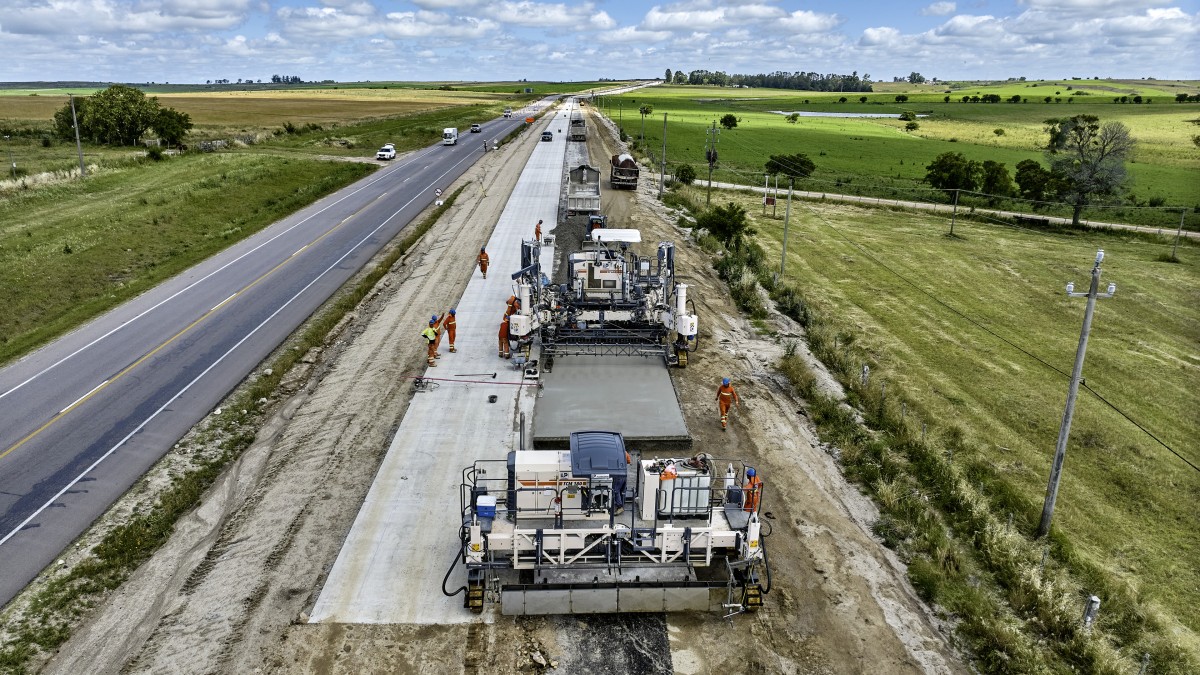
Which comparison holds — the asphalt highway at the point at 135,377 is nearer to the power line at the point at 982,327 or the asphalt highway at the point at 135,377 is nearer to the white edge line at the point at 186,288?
the white edge line at the point at 186,288

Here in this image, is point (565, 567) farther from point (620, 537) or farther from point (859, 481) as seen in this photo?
point (859, 481)

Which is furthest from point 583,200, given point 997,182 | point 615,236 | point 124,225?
point 997,182

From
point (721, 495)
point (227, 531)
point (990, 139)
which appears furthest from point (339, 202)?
point (990, 139)

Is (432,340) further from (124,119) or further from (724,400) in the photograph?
(124,119)

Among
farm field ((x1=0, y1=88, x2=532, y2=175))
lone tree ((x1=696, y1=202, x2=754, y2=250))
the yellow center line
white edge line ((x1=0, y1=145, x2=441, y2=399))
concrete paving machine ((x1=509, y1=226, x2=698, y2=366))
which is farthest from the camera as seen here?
farm field ((x1=0, y1=88, x2=532, y2=175))

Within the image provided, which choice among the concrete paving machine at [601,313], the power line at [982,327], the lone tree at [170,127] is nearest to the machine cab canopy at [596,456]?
the concrete paving machine at [601,313]

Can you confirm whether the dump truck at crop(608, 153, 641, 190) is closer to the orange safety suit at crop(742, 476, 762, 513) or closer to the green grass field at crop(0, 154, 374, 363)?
the green grass field at crop(0, 154, 374, 363)

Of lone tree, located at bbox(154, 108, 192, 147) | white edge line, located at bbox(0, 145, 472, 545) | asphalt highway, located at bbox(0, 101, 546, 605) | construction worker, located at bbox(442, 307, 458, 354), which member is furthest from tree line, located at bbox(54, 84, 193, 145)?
construction worker, located at bbox(442, 307, 458, 354)

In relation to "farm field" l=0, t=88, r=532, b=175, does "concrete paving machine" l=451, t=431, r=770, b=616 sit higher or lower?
lower
